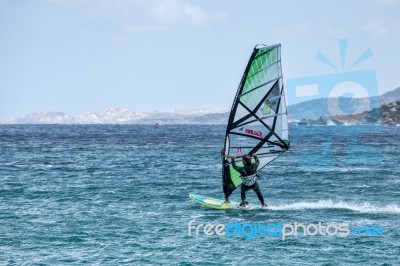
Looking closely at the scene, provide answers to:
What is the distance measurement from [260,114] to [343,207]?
18.2 feet

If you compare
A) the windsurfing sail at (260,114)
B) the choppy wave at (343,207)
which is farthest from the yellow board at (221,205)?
the windsurfing sail at (260,114)

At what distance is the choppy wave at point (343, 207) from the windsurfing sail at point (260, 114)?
7.97ft

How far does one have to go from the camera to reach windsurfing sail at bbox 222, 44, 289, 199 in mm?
27125

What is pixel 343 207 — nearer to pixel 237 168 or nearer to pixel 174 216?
pixel 237 168

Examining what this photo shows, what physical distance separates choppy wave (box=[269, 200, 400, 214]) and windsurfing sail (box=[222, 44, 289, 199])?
7.97 ft

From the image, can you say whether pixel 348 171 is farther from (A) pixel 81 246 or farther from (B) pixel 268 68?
(A) pixel 81 246

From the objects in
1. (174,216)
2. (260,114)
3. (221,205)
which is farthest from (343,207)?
(174,216)

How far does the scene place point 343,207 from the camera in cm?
2883

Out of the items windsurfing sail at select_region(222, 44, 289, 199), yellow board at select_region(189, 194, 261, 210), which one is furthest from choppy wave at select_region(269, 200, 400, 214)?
windsurfing sail at select_region(222, 44, 289, 199)

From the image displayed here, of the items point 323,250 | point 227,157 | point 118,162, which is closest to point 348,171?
point 118,162

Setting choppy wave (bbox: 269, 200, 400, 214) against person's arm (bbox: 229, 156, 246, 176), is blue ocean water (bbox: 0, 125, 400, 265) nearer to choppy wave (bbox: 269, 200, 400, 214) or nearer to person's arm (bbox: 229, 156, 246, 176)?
choppy wave (bbox: 269, 200, 400, 214)

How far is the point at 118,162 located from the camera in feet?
189

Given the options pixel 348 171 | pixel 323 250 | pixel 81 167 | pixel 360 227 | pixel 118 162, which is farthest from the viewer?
pixel 118 162

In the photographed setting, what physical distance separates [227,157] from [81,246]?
25.0 ft
